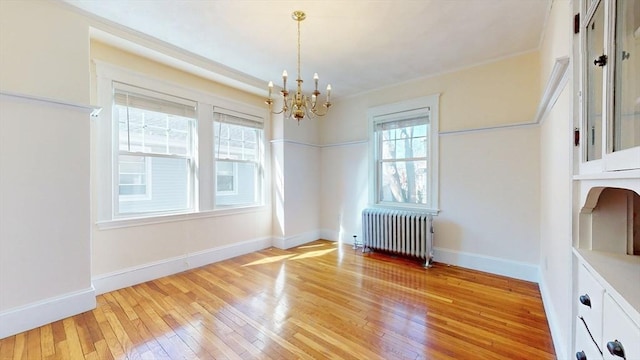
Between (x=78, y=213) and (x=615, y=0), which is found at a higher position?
(x=615, y=0)

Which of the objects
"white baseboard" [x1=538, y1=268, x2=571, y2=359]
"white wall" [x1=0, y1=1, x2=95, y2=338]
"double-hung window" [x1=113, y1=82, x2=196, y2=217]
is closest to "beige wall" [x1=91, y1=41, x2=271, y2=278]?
"double-hung window" [x1=113, y1=82, x2=196, y2=217]

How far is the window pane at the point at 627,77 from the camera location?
862mm

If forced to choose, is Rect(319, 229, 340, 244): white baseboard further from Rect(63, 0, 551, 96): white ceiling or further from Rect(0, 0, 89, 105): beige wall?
Rect(0, 0, 89, 105): beige wall

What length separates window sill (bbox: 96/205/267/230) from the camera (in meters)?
2.82

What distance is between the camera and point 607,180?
1.02 metres

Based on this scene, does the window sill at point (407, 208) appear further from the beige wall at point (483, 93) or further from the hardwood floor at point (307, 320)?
the beige wall at point (483, 93)

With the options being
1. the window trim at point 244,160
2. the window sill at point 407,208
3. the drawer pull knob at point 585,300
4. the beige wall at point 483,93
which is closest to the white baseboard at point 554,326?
the drawer pull knob at point 585,300

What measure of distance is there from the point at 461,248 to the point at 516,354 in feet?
6.16

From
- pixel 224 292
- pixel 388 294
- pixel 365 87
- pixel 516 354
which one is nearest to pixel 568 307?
pixel 516 354

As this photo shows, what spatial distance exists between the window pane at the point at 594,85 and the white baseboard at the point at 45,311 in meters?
3.86

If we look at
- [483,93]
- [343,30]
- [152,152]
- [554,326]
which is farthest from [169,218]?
[483,93]

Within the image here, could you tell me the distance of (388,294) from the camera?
8.94 feet

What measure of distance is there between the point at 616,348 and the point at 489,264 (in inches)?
111

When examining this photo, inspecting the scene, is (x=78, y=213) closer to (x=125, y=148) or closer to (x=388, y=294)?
(x=125, y=148)
